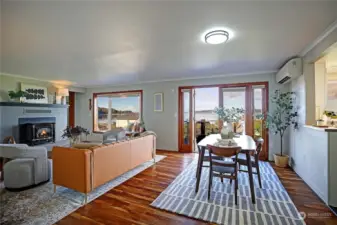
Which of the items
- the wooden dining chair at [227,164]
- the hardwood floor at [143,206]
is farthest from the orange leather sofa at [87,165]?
the wooden dining chair at [227,164]

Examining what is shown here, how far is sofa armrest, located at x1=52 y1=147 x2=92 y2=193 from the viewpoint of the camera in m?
2.35

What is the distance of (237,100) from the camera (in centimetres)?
489

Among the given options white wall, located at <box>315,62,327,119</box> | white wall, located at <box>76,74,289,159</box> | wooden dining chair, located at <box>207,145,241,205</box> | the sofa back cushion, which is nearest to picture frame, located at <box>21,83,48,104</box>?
white wall, located at <box>76,74,289,159</box>

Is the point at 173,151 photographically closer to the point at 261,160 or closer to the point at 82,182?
the point at 261,160

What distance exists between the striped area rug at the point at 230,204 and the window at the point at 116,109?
3.97 meters

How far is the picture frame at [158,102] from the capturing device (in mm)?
5761

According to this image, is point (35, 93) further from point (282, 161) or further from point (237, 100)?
point (282, 161)

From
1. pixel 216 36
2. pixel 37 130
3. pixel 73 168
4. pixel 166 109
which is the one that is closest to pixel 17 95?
pixel 37 130

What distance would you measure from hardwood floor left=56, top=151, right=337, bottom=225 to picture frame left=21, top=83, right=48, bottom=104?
14.1 ft

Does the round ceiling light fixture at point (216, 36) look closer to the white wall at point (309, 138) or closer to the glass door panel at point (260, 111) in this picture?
the white wall at point (309, 138)

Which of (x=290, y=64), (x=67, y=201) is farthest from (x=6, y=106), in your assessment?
(x=290, y=64)

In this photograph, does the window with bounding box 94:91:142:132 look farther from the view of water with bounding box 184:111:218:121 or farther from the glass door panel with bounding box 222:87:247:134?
the glass door panel with bounding box 222:87:247:134

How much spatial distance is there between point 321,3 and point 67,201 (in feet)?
12.6

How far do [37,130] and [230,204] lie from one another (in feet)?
18.4
